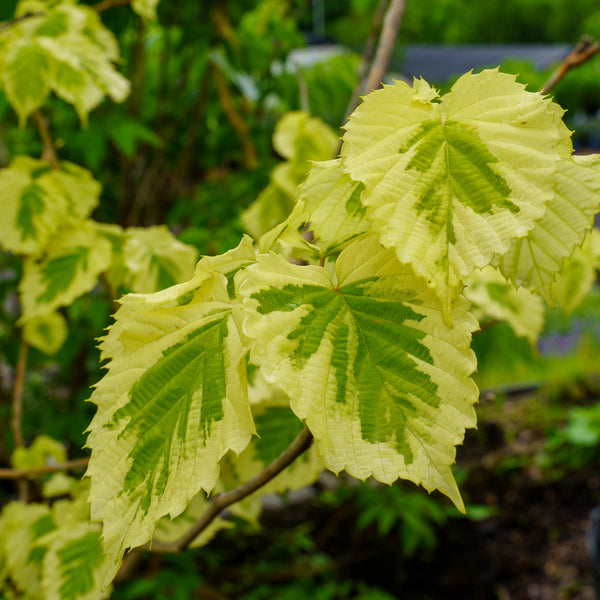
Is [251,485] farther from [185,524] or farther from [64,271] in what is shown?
[64,271]

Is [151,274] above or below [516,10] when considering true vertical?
above

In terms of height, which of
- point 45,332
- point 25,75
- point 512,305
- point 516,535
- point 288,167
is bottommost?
point 516,535

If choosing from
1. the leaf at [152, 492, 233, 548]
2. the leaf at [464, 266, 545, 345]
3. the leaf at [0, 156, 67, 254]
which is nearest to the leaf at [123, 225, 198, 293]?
the leaf at [0, 156, 67, 254]

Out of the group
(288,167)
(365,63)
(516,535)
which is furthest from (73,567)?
(516,535)

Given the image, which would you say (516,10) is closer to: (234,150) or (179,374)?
(234,150)

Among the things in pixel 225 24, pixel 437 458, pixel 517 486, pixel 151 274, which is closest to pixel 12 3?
pixel 225 24

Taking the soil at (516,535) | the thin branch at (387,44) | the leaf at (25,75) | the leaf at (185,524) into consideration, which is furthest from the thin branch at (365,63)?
the soil at (516,535)
